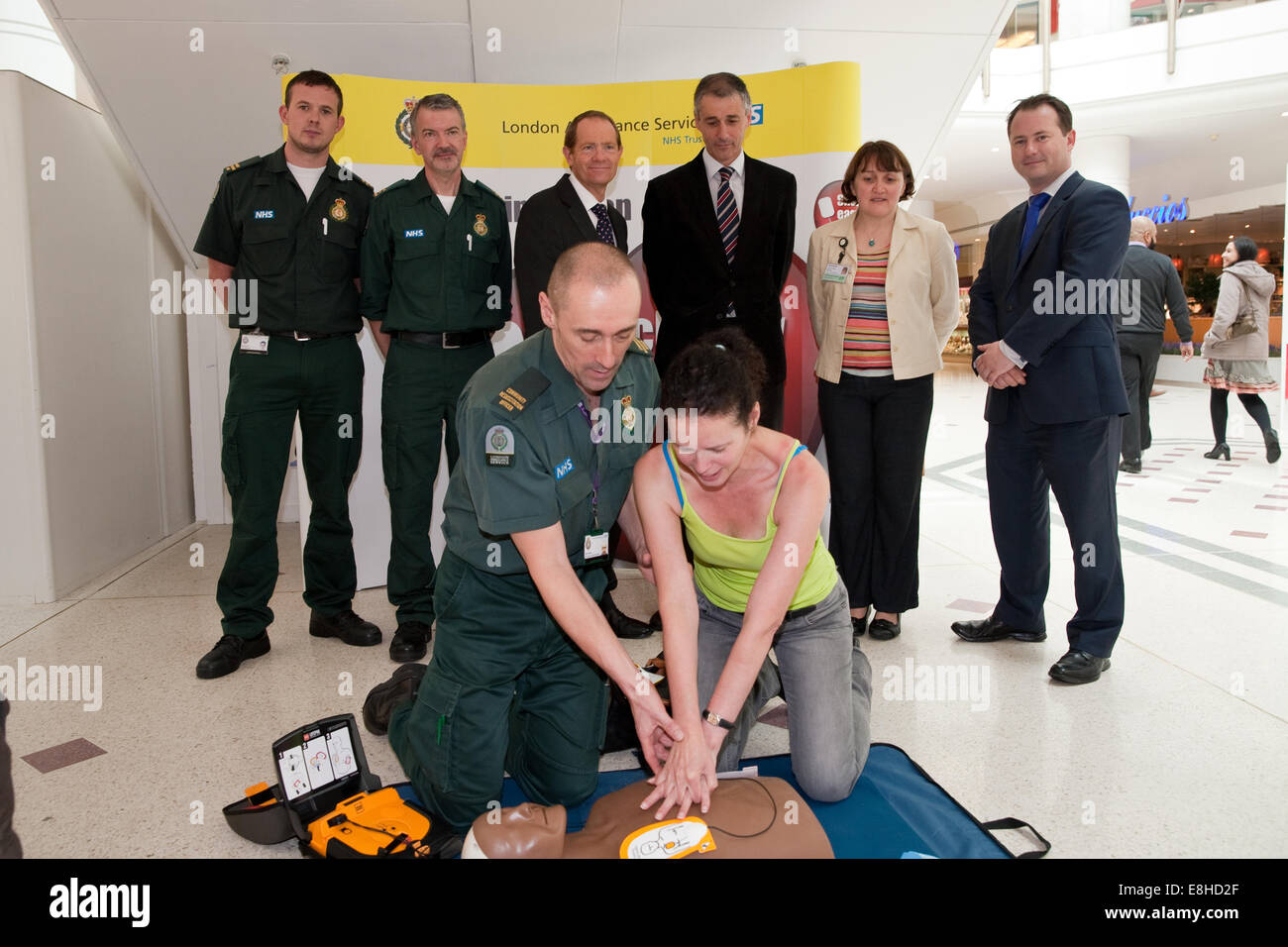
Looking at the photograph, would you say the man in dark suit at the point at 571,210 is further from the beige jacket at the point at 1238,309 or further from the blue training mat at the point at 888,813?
the beige jacket at the point at 1238,309

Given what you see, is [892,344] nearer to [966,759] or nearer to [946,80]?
[966,759]

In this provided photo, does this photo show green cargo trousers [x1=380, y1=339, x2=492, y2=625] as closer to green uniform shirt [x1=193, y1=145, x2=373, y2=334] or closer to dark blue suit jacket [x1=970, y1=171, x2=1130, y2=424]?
green uniform shirt [x1=193, y1=145, x2=373, y2=334]

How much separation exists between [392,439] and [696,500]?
4.94ft

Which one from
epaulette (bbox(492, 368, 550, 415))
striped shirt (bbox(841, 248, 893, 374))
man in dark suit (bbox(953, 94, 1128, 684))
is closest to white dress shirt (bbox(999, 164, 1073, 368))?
man in dark suit (bbox(953, 94, 1128, 684))

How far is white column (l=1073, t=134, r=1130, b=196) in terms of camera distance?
38.2ft

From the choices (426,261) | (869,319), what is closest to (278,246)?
(426,261)

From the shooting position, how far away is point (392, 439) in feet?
10.3

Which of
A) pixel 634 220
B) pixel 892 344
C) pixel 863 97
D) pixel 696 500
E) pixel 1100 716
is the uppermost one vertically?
pixel 863 97

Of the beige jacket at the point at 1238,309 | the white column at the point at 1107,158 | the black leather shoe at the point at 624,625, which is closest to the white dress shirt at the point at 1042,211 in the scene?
the black leather shoe at the point at 624,625

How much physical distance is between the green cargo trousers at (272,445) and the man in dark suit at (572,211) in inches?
26.1

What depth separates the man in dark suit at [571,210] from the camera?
3041 mm

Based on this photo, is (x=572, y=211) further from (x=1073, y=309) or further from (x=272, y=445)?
(x=1073, y=309)

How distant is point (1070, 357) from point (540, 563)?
74.4 inches
